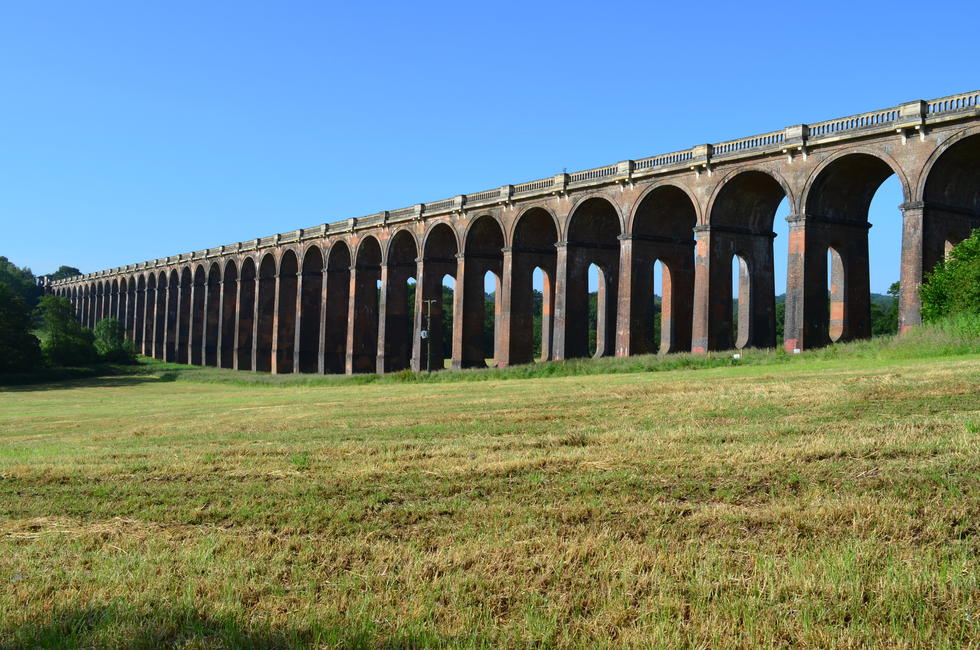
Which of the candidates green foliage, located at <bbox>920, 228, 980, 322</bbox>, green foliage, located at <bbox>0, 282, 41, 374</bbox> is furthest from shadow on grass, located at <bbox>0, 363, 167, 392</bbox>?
green foliage, located at <bbox>920, 228, 980, 322</bbox>

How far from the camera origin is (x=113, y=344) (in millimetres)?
89312

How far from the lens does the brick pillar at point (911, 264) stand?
32.2 metres

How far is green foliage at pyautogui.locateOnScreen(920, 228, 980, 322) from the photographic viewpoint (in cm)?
2902

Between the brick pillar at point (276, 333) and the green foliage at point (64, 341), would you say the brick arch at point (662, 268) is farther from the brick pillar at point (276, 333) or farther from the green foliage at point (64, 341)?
the green foliage at point (64, 341)

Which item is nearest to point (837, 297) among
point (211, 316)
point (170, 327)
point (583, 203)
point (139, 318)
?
point (583, 203)

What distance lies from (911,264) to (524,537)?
1196 inches

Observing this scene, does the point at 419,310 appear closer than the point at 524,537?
No

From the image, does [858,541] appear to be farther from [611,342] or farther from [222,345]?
[222,345]

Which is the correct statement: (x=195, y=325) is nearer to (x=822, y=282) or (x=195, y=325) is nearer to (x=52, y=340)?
(x=52, y=340)

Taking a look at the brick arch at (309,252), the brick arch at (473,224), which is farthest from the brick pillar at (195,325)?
the brick arch at (473,224)

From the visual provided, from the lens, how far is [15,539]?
24.8 ft

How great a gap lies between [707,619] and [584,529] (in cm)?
201

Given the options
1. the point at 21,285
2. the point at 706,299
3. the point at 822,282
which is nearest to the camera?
the point at 822,282

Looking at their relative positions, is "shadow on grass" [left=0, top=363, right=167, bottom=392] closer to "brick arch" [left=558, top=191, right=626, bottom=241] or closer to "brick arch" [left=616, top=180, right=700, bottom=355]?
"brick arch" [left=558, top=191, right=626, bottom=241]
